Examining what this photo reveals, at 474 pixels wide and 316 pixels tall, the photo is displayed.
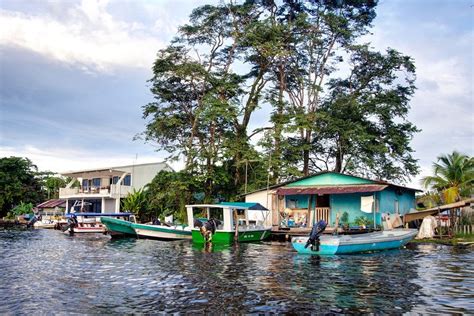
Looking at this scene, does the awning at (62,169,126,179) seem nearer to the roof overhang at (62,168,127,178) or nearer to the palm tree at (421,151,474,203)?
the roof overhang at (62,168,127,178)

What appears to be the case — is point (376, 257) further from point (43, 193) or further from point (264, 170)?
point (43, 193)

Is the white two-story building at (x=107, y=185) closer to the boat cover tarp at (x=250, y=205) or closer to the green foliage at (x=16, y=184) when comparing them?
the green foliage at (x=16, y=184)

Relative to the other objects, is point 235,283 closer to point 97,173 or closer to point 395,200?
point 395,200

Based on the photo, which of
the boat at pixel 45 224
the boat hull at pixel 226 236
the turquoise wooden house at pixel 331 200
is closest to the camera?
the boat hull at pixel 226 236

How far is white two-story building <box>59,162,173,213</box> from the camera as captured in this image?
159 ft

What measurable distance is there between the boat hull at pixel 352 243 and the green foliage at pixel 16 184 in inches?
2025

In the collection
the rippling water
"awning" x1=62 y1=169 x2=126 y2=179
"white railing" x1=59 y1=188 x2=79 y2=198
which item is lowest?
the rippling water

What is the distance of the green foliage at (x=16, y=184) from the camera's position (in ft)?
193

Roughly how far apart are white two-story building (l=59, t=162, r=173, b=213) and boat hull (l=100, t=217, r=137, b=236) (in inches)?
666

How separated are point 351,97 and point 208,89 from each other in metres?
12.7

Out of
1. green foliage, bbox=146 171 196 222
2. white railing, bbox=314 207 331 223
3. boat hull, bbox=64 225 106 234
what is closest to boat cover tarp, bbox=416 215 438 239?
white railing, bbox=314 207 331 223

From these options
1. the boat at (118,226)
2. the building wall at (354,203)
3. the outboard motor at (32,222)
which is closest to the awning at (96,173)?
the outboard motor at (32,222)

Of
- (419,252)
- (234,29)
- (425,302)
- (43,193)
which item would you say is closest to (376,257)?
(419,252)

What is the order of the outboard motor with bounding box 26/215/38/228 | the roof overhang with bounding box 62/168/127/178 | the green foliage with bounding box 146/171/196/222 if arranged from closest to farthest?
the green foliage with bounding box 146/171/196/222 → the outboard motor with bounding box 26/215/38/228 → the roof overhang with bounding box 62/168/127/178
